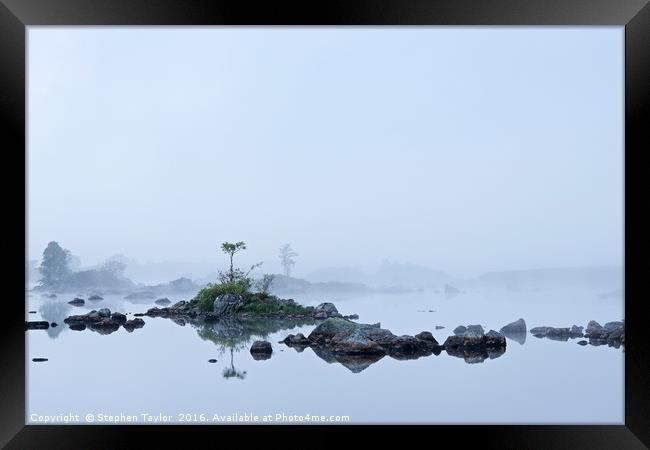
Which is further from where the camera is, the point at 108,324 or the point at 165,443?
the point at 108,324

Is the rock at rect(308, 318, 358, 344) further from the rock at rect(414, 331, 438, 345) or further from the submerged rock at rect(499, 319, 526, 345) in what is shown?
the submerged rock at rect(499, 319, 526, 345)

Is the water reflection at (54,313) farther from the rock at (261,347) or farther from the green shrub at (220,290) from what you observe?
the rock at (261,347)

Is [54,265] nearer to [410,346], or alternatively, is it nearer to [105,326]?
[105,326]

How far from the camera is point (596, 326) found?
7.96 meters

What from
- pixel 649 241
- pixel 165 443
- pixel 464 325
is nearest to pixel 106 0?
pixel 165 443

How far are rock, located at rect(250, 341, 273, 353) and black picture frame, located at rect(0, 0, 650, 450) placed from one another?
12.7ft

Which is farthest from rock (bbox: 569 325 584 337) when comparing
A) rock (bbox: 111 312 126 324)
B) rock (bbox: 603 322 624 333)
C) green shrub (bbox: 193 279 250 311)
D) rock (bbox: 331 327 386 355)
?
rock (bbox: 111 312 126 324)

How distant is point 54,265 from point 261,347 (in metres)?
10.9

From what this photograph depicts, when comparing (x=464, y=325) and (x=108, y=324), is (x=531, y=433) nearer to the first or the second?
(x=464, y=325)

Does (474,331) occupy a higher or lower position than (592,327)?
higher

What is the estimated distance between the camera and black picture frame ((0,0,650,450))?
2.31 metres

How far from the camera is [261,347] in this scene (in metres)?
6.31

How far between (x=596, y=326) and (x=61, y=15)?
27.8 feet

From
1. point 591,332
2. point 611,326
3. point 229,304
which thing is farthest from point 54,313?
point 611,326
